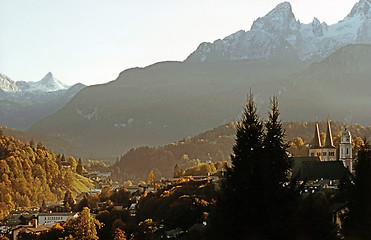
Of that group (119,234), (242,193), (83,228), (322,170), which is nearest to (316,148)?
(322,170)

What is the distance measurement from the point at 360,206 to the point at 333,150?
118500mm

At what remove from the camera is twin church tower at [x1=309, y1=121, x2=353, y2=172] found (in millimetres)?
155500

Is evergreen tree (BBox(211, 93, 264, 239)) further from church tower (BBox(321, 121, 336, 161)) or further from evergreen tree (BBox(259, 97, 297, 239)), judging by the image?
church tower (BBox(321, 121, 336, 161))

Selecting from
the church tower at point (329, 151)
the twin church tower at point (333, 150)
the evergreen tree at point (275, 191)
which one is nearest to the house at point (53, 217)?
the twin church tower at point (333, 150)

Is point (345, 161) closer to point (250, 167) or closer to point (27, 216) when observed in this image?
point (27, 216)

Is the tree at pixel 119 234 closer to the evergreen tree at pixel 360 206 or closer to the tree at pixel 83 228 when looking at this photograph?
the tree at pixel 83 228

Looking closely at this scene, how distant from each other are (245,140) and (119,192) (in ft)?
489

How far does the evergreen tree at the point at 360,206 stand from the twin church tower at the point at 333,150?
104 m

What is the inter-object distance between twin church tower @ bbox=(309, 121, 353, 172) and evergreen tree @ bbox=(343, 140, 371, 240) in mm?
104259

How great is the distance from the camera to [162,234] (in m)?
99.2

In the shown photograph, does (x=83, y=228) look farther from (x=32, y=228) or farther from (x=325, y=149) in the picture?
(x=325, y=149)

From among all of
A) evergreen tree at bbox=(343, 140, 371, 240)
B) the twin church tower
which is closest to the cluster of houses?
the twin church tower

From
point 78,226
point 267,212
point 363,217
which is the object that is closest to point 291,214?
point 267,212

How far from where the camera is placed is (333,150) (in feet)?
538
